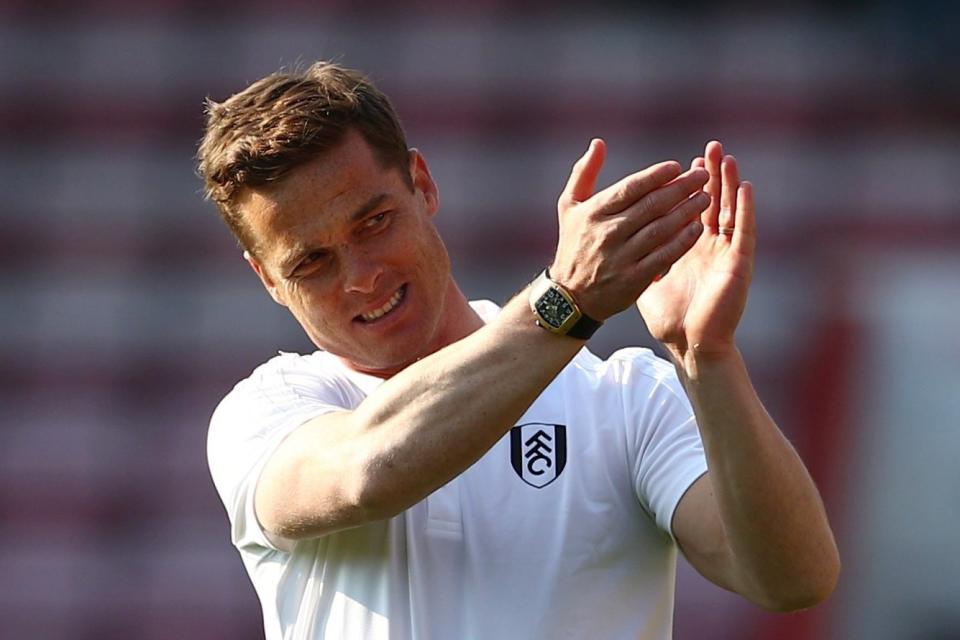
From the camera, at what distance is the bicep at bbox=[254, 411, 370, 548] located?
1.53 metres

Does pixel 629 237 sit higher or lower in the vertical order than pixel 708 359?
higher

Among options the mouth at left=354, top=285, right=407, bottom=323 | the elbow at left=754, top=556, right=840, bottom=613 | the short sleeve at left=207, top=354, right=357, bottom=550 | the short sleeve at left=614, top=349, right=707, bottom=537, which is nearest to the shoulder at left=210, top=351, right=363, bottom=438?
the short sleeve at left=207, top=354, right=357, bottom=550

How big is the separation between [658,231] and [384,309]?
0.46 meters

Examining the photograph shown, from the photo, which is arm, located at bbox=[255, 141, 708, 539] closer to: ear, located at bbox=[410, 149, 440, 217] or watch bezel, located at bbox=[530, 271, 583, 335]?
watch bezel, located at bbox=[530, 271, 583, 335]

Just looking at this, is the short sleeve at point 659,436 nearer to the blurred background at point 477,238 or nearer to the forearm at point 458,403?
the forearm at point 458,403

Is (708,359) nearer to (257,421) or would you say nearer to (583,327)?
(583,327)

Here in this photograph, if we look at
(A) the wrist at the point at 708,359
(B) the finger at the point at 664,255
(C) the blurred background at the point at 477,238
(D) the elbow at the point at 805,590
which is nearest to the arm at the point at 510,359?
(B) the finger at the point at 664,255

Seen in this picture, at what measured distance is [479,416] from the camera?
1.42 meters

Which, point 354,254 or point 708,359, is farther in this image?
point 354,254

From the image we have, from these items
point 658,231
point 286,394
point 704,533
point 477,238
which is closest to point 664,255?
point 658,231

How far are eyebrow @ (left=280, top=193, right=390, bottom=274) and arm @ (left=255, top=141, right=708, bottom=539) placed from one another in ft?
0.95

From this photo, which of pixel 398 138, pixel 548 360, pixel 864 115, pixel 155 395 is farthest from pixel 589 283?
pixel 864 115

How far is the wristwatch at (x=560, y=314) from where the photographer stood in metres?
1.42

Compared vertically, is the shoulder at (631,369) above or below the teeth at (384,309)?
below
